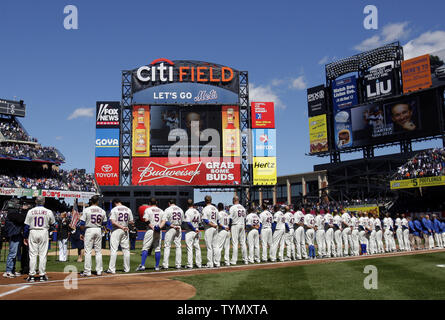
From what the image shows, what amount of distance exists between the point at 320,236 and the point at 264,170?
29.5 m

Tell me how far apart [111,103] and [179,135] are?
855 centimetres

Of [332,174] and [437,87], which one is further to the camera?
[332,174]

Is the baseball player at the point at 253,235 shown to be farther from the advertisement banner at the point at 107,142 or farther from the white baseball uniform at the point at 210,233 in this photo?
the advertisement banner at the point at 107,142

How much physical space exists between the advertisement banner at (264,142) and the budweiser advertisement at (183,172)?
392cm

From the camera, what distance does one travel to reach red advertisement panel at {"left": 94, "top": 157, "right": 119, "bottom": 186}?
43188mm

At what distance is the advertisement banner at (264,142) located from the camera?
1763 inches

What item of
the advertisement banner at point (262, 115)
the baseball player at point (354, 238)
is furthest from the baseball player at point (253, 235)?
the advertisement banner at point (262, 115)

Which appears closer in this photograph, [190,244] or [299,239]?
[190,244]

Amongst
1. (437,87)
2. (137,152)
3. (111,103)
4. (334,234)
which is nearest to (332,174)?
(437,87)

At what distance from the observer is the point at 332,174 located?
53.9 meters

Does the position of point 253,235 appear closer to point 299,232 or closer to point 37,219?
point 299,232

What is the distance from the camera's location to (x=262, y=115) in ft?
148

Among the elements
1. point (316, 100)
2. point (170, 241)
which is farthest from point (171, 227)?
point (316, 100)
